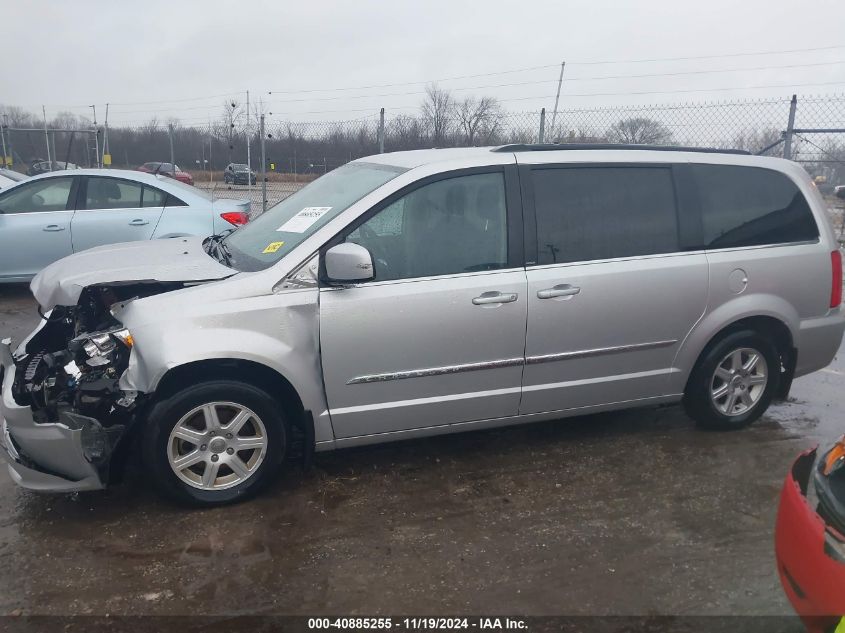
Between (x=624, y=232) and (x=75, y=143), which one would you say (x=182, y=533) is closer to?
(x=624, y=232)

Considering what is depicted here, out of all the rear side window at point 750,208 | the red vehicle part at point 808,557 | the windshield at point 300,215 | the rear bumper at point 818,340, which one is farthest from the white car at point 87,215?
the red vehicle part at point 808,557

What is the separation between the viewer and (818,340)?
15.6 feet

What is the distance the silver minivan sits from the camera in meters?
3.53

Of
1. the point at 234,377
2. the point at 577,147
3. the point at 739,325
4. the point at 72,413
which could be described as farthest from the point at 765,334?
the point at 72,413

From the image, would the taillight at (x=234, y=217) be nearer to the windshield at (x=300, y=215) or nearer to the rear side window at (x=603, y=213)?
the windshield at (x=300, y=215)

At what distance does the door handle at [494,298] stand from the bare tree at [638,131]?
243 inches

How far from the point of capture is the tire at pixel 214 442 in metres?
3.51

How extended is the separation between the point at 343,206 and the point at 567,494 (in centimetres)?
200

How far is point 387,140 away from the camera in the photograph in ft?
37.7

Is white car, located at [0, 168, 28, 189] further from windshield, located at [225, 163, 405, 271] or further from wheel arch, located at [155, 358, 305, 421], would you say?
wheel arch, located at [155, 358, 305, 421]

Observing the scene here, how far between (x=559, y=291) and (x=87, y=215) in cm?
618

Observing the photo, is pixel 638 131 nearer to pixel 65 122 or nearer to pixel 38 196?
pixel 38 196

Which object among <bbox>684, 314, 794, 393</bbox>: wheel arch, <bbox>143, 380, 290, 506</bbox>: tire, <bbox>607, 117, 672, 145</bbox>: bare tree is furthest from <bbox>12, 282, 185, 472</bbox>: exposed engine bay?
<bbox>607, 117, 672, 145</bbox>: bare tree

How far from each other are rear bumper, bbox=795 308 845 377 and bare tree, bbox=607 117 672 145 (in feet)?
16.8
